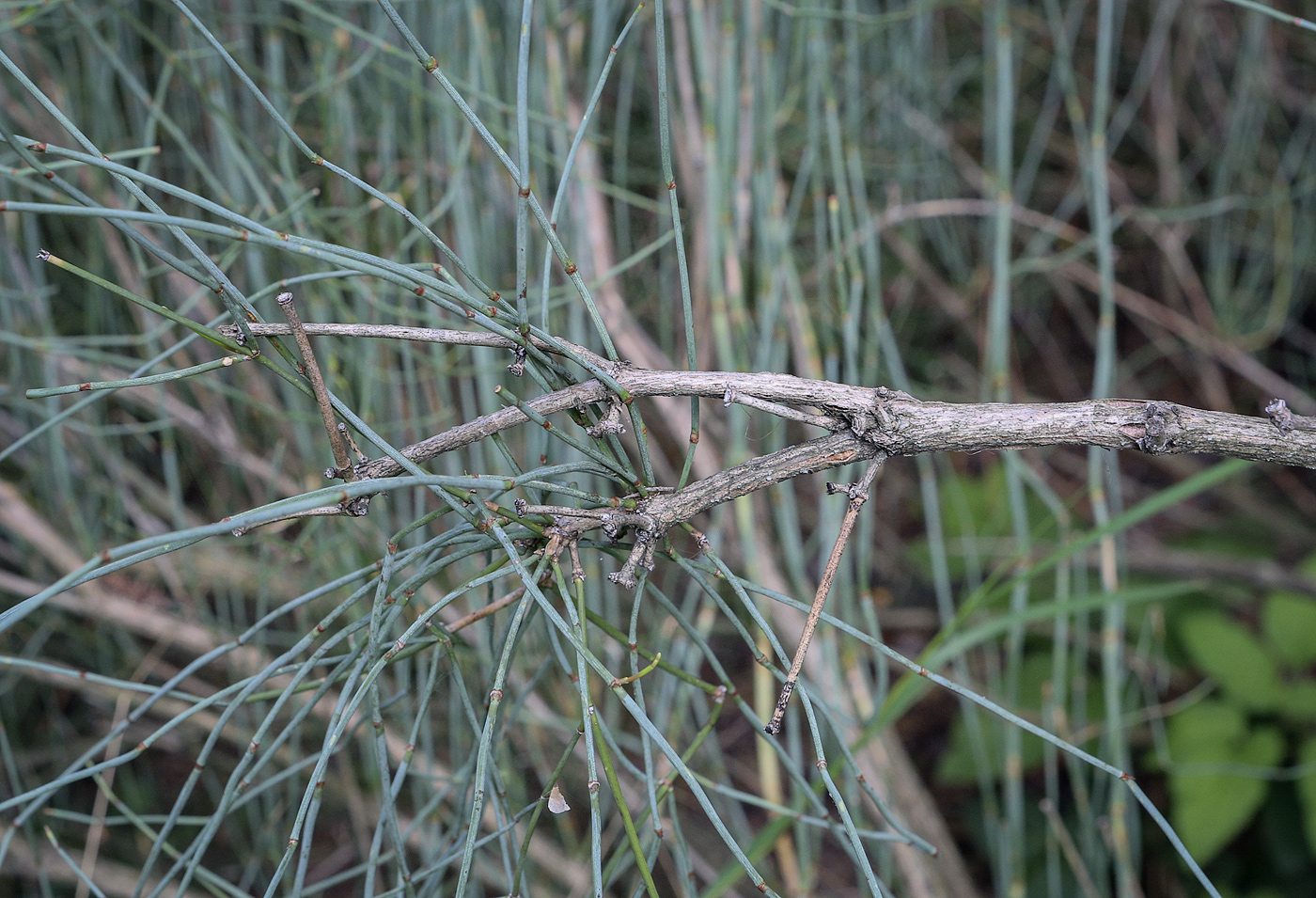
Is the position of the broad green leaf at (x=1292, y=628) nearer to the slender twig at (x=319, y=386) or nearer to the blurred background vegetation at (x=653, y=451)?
the blurred background vegetation at (x=653, y=451)

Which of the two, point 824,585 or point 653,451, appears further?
point 653,451

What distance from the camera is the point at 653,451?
1.06 meters

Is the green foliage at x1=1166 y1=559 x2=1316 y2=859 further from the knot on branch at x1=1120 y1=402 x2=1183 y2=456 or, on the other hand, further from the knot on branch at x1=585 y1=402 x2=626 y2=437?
the knot on branch at x1=585 y1=402 x2=626 y2=437

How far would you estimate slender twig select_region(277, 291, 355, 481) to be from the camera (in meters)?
0.35

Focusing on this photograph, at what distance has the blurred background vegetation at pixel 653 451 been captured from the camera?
671 millimetres

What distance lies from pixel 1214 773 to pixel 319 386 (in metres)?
1.07

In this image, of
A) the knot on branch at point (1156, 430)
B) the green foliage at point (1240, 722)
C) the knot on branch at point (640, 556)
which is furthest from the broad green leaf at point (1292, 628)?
the knot on branch at point (640, 556)

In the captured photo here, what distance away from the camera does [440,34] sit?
2.56 feet

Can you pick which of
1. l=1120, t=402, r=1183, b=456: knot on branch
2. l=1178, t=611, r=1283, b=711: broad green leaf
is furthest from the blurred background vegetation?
l=1120, t=402, r=1183, b=456: knot on branch

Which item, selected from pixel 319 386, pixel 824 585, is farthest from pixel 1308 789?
pixel 319 386

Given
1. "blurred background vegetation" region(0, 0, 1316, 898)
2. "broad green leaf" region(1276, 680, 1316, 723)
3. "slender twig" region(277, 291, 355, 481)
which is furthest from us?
"broad green leaf" region(1276, 680, 1316, 723)

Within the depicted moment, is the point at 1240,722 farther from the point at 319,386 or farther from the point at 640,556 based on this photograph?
the point at 319,386

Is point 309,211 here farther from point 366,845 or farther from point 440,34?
point 366,845

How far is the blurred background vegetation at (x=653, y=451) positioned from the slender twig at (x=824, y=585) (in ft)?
0.05
